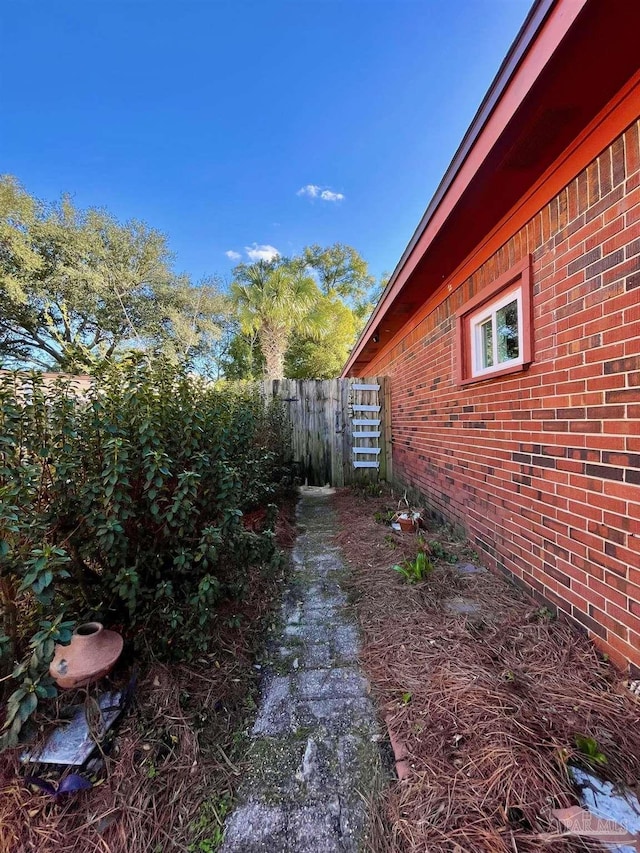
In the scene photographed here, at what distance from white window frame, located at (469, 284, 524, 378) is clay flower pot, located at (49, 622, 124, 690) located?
104 inches

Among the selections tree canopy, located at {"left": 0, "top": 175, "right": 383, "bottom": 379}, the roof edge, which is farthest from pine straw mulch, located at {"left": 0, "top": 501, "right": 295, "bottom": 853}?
tree canopy, located at {"left": 0, "top": 175, "right": 383, "bottom": 379}

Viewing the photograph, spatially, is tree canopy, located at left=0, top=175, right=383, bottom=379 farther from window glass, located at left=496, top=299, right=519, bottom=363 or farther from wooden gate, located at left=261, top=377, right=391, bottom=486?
window glass, located at left=496, top=299, right=519, bottom=363

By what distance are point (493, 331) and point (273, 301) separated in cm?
1047

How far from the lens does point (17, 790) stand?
1.11m

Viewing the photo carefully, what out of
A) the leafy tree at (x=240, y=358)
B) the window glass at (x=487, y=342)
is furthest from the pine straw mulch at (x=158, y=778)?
the leafy tree at (x=240, y=358)

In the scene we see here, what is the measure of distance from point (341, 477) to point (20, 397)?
493 centimetres

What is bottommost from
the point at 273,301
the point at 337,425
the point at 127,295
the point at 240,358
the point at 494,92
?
the point at 337,425

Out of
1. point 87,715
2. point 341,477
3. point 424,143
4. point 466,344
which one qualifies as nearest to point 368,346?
point 341,477

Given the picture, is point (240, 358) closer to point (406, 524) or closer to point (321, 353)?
point (321, 353)

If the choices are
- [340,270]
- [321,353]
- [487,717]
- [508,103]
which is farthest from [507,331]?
[340,270]

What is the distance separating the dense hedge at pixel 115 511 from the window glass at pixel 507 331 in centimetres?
216

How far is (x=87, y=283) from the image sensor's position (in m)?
12.9

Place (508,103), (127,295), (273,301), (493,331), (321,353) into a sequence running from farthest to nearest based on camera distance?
1. (321,353)
2. (127,295)
3. (273,301)
4. (493,331)
5. (508,103)

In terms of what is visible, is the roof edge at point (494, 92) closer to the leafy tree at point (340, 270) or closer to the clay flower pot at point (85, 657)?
the clay flower pot at point (85, 657)
